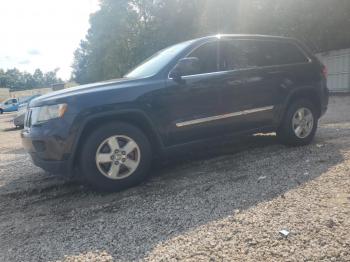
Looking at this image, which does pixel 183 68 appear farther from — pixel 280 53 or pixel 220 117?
pixel 280 53

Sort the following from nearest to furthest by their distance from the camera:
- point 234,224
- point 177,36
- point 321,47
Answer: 1. point 234,224
2. point 321,47
3. point 177,36

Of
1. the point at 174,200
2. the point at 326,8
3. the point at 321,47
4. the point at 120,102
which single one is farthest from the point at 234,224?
the point at 321,47

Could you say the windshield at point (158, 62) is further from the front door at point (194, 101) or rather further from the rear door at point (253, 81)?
the rear door at point (253, 81)

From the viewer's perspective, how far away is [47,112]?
411 cm

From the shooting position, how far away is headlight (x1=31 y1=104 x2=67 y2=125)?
404cm

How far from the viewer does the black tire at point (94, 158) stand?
4.09 meters

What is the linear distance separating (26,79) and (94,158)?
130 m

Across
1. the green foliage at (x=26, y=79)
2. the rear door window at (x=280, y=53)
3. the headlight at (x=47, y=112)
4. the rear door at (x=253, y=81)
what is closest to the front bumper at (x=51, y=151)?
the headlight at (x=47, y=112)

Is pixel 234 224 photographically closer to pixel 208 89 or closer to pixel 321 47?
pixel 208 89

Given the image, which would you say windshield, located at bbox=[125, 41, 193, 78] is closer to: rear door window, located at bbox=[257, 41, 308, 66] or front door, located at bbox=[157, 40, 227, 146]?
front door, located at bbox=[157, 40, 227, 146]

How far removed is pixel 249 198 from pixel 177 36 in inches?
976

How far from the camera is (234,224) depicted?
325cm

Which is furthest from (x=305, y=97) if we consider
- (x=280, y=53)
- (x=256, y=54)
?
(x=256, y=54)

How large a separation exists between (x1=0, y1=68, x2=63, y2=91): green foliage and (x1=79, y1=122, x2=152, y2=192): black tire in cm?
11808
